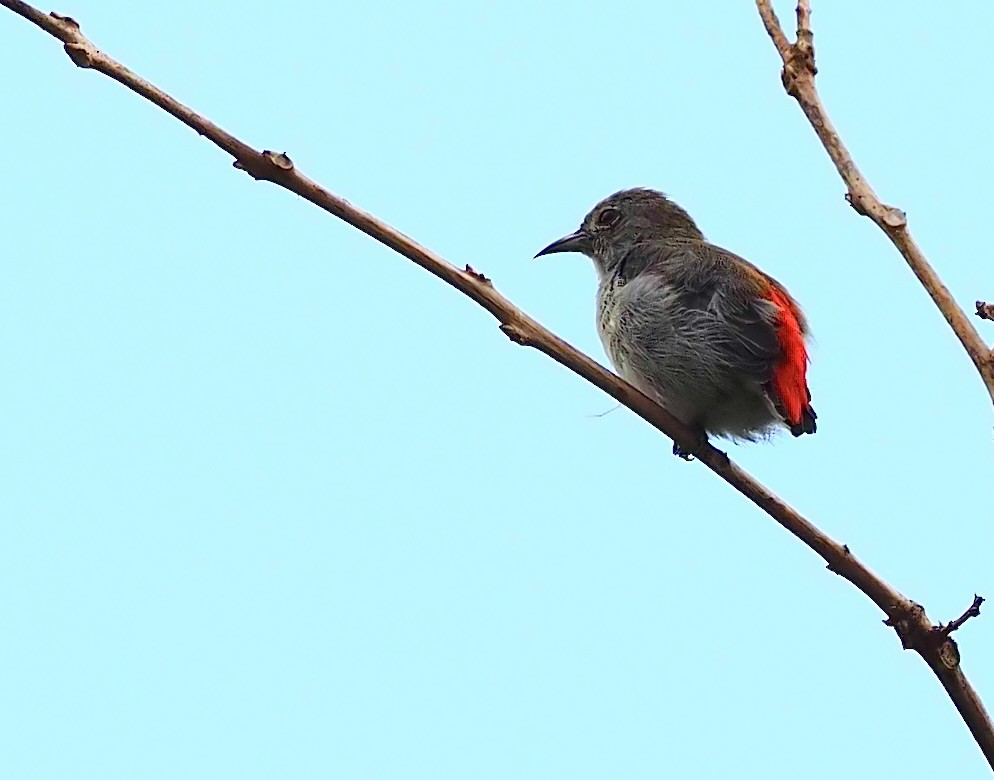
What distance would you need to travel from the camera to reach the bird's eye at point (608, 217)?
23.1ft

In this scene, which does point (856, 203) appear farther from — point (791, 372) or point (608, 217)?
point (608, 217)

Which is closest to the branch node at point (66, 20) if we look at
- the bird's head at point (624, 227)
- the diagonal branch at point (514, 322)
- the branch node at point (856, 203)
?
the diagonal branch at point (514, 322)

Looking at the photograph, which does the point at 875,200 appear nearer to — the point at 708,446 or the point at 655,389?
the point at 708,446

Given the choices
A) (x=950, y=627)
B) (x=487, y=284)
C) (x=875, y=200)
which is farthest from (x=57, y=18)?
(x=950, y=627)

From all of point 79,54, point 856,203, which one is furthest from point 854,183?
point 79,54

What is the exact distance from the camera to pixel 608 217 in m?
7.07

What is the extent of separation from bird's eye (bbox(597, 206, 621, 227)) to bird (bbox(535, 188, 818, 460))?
2.65ft

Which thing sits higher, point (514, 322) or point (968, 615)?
point (514, 322)

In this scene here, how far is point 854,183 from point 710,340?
8.46 feet

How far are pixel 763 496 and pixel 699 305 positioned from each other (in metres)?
1.80

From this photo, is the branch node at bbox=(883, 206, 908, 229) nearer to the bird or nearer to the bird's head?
the bird

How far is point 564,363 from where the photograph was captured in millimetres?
3641

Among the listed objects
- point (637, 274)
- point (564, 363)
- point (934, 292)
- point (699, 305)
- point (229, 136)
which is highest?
point (637, 274)

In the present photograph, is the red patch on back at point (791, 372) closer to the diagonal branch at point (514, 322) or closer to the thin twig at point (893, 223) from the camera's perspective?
the diagonal branch at point (514, 322)
